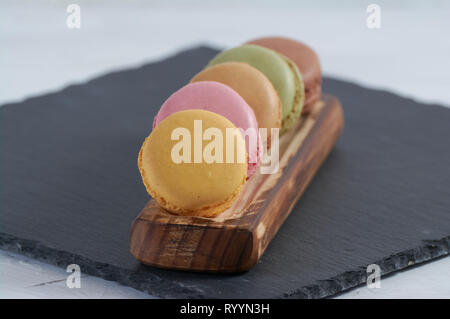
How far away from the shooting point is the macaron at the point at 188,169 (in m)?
1.73

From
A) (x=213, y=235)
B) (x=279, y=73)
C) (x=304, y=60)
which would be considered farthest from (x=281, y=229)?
(x=304, y=60)

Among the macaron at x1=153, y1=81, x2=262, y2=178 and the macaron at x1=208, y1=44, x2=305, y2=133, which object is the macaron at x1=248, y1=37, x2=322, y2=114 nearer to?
the macaron at x1=208, y1=44, x2=305, y2=133

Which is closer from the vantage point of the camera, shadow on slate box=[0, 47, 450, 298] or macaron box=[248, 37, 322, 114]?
shadow on slate box=[0, 47, 450, 298]

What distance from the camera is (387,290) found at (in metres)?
1.79

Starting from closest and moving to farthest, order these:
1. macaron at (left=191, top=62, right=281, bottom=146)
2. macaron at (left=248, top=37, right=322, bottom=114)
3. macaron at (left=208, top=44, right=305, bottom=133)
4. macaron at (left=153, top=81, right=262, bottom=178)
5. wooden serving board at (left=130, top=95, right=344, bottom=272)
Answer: wooden serving board at (left=130, top=95, right=344, bottom=272) → macaron at (left=153, top=81, right=262, bottom=178) → macaron at (left=191, top=62, right=281, bottom=146) → macaron at (left=208, top=44, right=305, bottom=133) → macaron at (left=248, top=37, right=322, bottom=114)

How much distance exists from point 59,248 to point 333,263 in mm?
580

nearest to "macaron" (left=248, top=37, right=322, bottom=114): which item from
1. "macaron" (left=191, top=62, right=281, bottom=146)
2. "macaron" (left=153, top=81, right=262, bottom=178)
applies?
"macaron" (left=191, top=62, right=281, bottom=146)

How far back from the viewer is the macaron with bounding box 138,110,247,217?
68.2 inches

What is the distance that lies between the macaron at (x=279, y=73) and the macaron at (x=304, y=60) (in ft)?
0.41

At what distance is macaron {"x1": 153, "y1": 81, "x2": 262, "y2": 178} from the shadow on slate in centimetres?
23

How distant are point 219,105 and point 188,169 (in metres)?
0.22

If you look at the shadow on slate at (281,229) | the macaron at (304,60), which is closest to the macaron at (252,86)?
the shadow on slate at (281,229)

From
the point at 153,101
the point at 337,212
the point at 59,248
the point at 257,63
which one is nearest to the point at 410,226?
the point at 337,212

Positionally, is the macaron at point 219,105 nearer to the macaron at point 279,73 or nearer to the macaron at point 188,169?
the macaron at point 188,169
